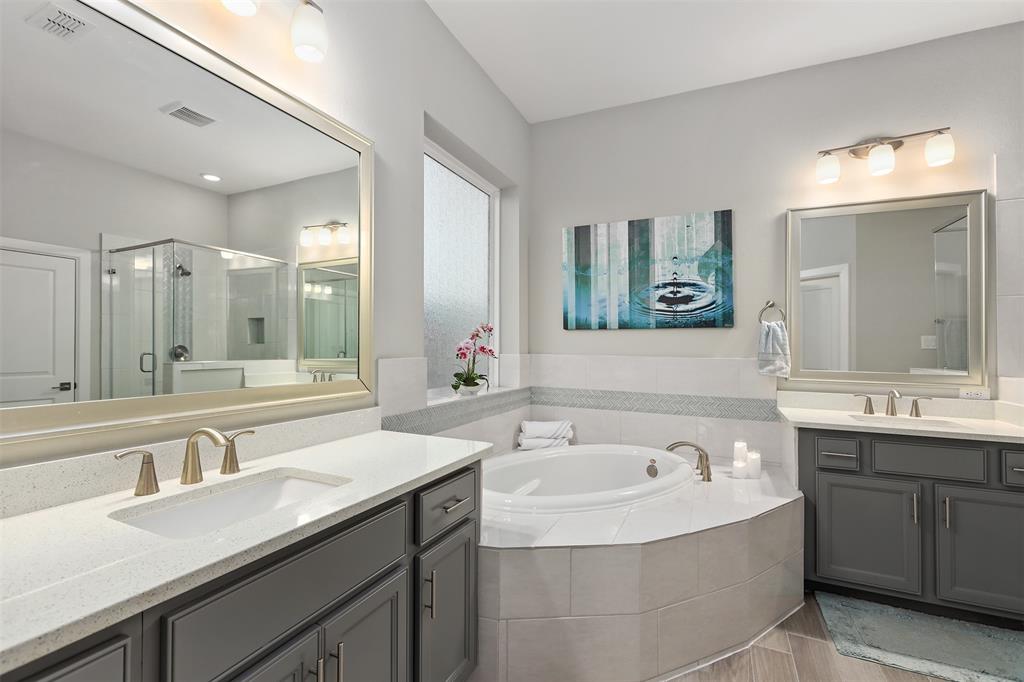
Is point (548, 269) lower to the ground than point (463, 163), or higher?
lower

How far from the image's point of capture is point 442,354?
293cm

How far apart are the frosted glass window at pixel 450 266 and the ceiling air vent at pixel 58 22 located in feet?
5.36

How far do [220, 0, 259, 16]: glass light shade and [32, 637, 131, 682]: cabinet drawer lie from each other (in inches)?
59.6

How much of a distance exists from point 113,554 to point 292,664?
379 millimetres

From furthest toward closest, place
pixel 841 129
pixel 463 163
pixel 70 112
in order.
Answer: pixel 463 163, pixel 841 129, pixel 70 112

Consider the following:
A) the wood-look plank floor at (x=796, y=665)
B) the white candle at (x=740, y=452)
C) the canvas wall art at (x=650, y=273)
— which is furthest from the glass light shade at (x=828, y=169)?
the wood-look plank floor at (x=796, y=665)

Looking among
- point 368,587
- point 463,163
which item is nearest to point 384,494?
point 368,587

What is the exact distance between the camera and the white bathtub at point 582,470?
101 inches

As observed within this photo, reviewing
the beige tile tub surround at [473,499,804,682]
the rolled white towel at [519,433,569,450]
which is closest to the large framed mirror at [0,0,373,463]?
Result: the beige tile tub surround at [473,499,804,682]

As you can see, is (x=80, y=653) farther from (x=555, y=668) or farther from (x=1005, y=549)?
(x=1005, y=549)

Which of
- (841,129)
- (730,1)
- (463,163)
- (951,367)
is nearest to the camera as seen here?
(730,1)

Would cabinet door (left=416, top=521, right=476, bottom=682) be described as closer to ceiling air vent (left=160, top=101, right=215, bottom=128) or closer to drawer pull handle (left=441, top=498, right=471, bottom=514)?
drawer pull handle (left=441, top=498, right=471, bottom=514)

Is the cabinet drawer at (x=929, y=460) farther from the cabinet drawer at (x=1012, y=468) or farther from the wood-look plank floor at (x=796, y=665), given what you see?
the wood-look plank floor at (x=796, y=665)

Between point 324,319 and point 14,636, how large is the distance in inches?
49.3
